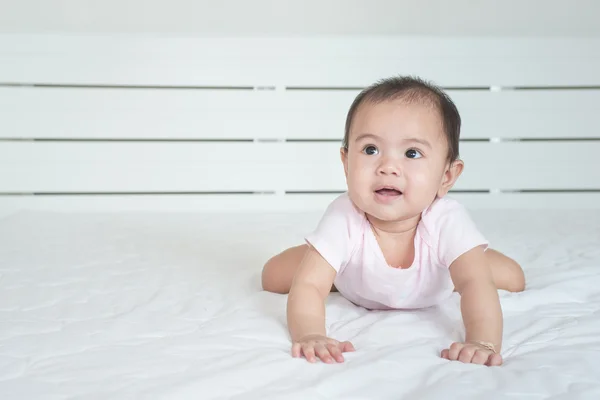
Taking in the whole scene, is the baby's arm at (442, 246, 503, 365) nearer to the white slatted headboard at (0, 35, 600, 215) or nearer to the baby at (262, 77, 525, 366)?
the baby at (262, 77, 525, 366)

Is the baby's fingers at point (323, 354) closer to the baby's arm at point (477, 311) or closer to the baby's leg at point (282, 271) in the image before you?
the baby's arm at point (477, 311)

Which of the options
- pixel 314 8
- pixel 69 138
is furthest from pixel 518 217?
pixel 69 138

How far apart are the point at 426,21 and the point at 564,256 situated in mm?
1215

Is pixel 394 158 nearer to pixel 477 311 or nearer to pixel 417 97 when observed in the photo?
pixel 417 97

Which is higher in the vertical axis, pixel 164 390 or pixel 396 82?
pixel 396 82

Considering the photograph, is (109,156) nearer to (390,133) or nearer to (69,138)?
(69,138)

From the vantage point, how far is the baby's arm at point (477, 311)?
932mm

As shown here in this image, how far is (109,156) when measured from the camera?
8.02ft

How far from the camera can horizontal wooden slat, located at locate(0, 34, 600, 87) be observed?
7.88ft

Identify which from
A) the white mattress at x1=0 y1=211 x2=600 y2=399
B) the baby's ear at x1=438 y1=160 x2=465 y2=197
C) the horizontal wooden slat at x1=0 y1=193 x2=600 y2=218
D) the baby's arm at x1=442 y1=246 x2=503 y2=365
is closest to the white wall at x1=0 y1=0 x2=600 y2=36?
the horizontal wooden slat at x1=0 y1=193 x2=600 y2=218

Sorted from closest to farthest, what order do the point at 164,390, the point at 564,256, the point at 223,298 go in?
the point at 164,390
the point at 223,298
the point at 564,256

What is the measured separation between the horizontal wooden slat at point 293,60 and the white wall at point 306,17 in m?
0.07

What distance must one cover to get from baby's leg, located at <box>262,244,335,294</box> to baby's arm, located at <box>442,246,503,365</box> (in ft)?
1.03

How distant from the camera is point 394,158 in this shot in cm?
106
